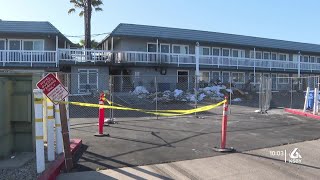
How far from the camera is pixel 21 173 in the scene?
6520 millimetres

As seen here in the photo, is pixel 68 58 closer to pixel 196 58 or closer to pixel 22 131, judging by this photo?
pixel 196 58

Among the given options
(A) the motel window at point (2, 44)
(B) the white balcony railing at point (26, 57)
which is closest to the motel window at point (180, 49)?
(B) the white balcony railing at point (26, 57)

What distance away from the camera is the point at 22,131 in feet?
26.7

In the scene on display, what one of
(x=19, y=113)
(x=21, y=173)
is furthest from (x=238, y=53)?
(x=21, y=173)

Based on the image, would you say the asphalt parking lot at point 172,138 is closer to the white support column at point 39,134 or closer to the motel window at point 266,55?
the white support column at point 39,134

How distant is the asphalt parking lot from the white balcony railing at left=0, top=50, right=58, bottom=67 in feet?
54.1

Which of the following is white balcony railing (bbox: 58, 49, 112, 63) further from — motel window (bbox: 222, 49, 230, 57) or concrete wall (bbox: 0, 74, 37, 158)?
concrete wall (bbox: 0, 74, 37, 158)

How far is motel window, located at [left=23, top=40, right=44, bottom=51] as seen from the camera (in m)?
31.9

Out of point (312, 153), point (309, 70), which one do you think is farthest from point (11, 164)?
point (309, 70)

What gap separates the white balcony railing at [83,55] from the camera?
30.1 metres

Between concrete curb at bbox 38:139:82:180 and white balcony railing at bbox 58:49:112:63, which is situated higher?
white balcony railing at bbox 58:49:112:63

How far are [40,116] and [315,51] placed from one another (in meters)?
45.4

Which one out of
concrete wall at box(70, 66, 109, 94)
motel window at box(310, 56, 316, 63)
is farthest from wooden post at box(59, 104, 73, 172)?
motel window at box(310, 56, 316, 63)

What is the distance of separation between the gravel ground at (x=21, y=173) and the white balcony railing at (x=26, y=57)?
2377 cm
